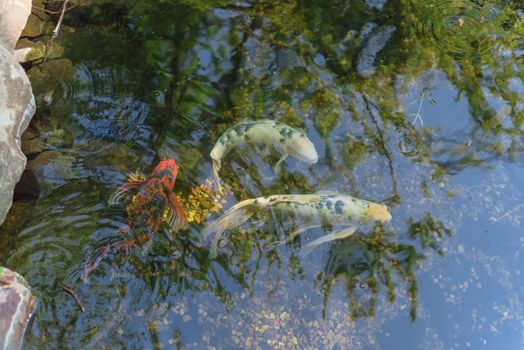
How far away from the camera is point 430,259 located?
173 inches

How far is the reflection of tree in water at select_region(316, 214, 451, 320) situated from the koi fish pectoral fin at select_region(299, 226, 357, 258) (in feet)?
0.22

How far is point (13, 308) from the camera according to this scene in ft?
12.4

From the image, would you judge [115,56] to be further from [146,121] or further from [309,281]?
[309,281]

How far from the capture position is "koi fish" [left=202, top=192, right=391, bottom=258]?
436 centimetres

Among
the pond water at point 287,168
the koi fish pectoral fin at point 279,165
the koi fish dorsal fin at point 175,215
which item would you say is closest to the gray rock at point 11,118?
the pond water at point 287,168

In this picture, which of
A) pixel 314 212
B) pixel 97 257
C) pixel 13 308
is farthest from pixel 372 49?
pixel 13 308

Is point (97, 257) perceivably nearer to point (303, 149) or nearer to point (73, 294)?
point (73, 294)

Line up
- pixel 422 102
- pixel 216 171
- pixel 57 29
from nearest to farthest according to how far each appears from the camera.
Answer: pixel 216 171 < pixel 422 102 < pixel 57 29

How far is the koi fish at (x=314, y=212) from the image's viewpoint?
4363 millimetres

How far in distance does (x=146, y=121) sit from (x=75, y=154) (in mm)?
670

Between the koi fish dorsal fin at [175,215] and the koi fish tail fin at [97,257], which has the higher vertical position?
the koi fish dorsal fin at [175,215]

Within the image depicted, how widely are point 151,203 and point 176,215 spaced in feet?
0.73

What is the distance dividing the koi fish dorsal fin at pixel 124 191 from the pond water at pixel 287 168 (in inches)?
2.4

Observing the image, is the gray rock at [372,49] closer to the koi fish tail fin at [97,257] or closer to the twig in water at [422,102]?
the twig in water at [422,102]
